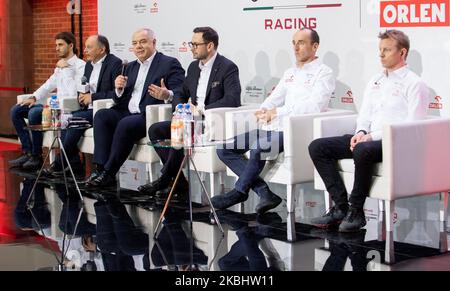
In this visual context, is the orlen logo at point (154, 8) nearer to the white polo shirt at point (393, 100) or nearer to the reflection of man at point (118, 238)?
the reflection of man at point (118, 238)

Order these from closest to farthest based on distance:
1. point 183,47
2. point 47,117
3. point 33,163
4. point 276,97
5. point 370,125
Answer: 1. point 370,125
2. point 276,97
3. point 47,117
4. point 33,163
5. point 183,47

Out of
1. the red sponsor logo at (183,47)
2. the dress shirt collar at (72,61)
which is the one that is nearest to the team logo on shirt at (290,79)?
the red sponsor logo at (183,47)

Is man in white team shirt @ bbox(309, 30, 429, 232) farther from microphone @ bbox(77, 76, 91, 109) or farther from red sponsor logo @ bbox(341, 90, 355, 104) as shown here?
microphone @ bbox(77, 76, 91, 109)

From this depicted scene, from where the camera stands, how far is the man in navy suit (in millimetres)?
7734

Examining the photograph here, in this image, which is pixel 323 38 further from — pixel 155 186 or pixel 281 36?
pixel 155 186

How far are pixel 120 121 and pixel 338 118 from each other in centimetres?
231

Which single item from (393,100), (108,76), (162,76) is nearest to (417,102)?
(393,100)

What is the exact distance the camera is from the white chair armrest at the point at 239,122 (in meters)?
6.83

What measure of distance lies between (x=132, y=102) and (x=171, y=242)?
2.65 metres

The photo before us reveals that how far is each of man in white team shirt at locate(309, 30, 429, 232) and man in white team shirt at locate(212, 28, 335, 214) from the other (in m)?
0.56

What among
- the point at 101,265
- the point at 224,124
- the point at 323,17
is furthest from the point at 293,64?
the point at 101,265

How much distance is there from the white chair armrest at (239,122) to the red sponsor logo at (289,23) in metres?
1.20

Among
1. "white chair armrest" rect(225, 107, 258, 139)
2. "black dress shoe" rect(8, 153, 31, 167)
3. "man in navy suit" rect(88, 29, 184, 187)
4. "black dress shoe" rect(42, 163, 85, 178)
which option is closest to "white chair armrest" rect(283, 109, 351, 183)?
"white chair armrest" rect(225, 107, 258, 139)

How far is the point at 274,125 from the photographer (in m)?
6.80
